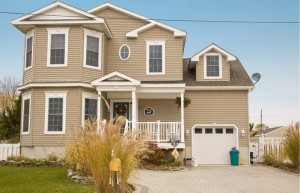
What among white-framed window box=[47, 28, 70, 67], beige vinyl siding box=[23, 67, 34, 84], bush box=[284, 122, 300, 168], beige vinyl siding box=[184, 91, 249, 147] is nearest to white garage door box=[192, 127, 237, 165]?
beige vinyl siding box=[184, 91, 249, 147]

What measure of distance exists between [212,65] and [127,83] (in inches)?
214

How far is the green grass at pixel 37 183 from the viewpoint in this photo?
9688 millimetres

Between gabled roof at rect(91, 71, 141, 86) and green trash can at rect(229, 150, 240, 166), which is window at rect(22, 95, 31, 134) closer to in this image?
gabled roof at rect(91, 71, 141, 86)

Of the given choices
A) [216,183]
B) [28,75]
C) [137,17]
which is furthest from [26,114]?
[216,183]

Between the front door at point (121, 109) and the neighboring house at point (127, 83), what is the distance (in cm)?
5

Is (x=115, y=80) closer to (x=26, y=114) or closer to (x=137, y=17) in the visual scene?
(x=137, y=17)

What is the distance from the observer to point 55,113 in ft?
58.4

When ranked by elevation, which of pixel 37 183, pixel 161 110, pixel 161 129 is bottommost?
pixel 37 183

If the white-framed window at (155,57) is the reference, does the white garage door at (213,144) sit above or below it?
below

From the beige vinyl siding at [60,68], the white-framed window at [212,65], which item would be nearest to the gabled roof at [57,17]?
the beige vinyl siding at [60,68]

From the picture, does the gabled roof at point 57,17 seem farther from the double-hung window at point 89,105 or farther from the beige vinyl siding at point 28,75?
the double-hung window at point 89,105

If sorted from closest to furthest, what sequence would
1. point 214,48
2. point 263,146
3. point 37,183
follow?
point 37,183
point 214,48
point 263,146

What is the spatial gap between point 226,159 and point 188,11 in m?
8.39

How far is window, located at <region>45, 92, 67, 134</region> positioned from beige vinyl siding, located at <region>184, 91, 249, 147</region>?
6606 millimetres
